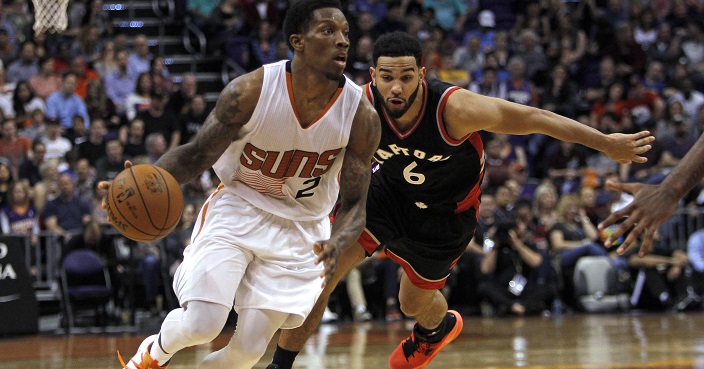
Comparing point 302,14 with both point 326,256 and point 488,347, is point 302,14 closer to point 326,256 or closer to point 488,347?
point 326,256

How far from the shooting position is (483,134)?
13719 mm

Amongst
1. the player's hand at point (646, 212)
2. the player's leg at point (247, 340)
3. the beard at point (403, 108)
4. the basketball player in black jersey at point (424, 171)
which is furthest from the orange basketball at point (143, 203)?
the player's hand at point (646, 212)

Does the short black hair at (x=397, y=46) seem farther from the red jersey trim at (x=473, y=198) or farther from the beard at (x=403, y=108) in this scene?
the red jersey trim at (x=473, y=198)

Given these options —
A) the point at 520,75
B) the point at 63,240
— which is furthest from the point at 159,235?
the point at 520,75

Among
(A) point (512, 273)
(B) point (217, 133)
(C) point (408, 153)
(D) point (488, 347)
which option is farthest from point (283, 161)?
(A) point (512, 273)

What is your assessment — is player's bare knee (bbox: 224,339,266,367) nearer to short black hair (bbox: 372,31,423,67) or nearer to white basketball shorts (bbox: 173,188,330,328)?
white basketball shorts (bbox: 173,188,330,328)

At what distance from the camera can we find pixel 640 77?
53.8ft

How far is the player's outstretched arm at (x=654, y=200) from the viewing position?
3361 mm

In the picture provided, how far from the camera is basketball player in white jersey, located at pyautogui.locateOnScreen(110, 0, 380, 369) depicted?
442 centimetres

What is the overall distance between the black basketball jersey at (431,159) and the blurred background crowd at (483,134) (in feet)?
17.1

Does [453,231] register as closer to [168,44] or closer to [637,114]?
[637,114]

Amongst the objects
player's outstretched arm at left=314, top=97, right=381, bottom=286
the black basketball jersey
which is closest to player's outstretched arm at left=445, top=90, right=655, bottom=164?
the black basketball jersey

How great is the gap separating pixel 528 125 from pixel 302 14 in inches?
56.2

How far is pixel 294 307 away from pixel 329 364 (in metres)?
2.59
